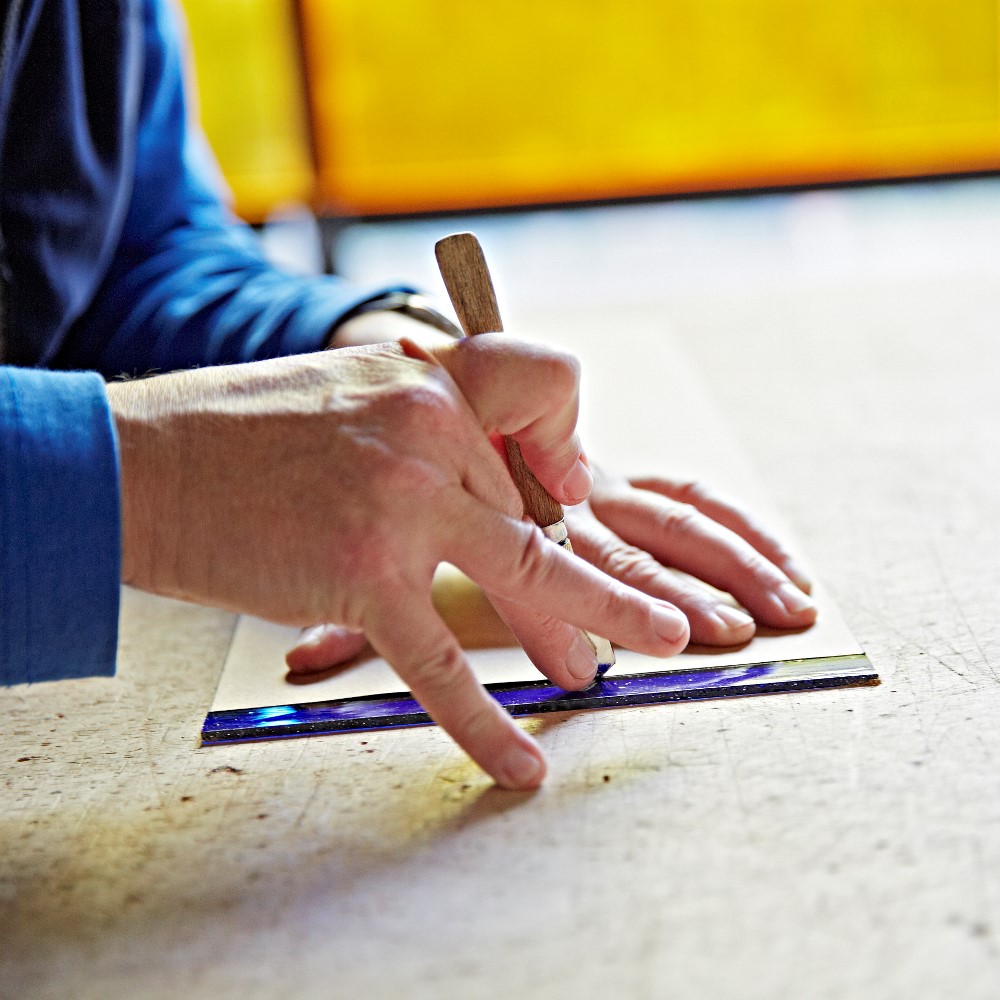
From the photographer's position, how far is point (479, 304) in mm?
643

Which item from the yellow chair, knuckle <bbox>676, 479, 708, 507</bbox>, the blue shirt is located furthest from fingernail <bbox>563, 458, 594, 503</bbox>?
the yellow chair

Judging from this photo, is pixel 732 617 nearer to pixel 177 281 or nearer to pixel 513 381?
pixel 513 381

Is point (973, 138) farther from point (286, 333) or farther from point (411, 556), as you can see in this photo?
point (411, 556)

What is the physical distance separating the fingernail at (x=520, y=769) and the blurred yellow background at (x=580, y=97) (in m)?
2.86

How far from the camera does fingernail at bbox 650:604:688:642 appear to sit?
64 cm

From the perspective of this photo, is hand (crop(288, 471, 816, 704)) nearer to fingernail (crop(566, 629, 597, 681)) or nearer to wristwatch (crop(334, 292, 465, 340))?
fingernail (crop(566, 629, 597, 681))

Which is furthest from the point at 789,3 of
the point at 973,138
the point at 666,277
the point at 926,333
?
the point at 926,333

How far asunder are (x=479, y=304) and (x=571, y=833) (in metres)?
0.29

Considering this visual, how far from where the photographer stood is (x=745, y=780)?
57cm

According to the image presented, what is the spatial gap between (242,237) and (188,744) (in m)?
0.65

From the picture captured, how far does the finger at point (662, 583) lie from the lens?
0.72 m

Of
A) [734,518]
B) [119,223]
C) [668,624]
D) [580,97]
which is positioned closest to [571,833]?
[668,624]

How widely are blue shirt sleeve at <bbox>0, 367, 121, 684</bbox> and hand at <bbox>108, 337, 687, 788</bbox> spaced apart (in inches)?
0.6

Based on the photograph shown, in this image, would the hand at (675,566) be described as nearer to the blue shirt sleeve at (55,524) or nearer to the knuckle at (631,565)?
the knuckle at (631,565)
